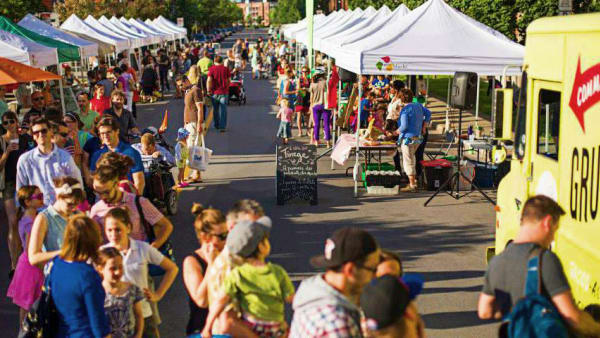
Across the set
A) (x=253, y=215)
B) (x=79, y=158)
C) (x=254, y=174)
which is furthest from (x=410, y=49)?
(x=253, y=215)

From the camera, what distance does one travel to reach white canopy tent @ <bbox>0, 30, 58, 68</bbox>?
15703 millimetres

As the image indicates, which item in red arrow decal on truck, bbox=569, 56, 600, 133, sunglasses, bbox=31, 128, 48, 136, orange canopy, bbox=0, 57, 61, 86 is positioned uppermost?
orange canopy, bbox=0, 57, 61, 86

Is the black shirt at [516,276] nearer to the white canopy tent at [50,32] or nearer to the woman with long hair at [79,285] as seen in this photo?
the woman with long hair at [79,285]

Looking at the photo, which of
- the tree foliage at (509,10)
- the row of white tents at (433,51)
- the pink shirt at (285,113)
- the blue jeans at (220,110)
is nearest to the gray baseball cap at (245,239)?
the row of white tents at (433,51)

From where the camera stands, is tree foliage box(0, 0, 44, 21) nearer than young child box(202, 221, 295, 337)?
No

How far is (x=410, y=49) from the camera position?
45.2 ft

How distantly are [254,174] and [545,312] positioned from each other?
12019mm

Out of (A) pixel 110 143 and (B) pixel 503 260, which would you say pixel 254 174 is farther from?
(B) pixel 503 260

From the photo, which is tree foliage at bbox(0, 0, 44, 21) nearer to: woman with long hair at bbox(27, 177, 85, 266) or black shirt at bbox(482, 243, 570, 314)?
woman with long hair at bbox(27, 177, 85, 266)

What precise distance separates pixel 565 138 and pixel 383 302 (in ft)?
10.6

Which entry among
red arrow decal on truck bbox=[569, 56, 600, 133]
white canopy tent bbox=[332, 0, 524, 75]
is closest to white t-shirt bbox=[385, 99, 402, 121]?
white canopy tent bbox=[332, 0, 524, 75]

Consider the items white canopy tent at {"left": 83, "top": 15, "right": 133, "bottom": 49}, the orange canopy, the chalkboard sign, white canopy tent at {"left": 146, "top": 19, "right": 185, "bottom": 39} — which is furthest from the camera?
white canopy tent at {"left": 146, "top": 19, "right": 185, "bottom": 39}

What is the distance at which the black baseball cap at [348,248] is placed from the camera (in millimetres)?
4113

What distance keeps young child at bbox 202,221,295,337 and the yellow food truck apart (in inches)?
95.8
